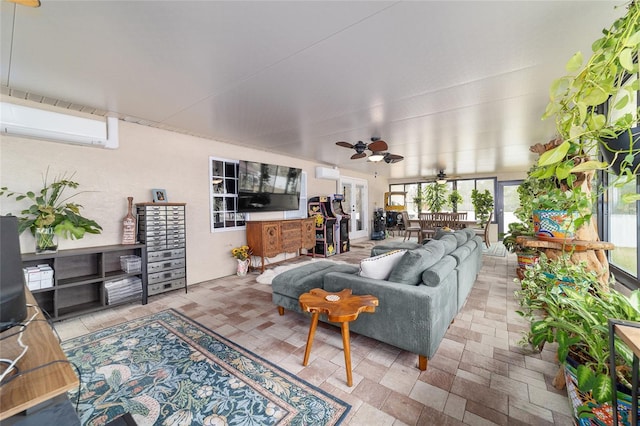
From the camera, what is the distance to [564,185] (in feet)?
6.82

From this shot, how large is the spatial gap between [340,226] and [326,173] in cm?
146

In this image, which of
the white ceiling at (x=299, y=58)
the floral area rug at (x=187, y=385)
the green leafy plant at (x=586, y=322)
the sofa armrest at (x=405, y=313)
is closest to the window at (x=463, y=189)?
the white ceiling at (x=299, y=58)

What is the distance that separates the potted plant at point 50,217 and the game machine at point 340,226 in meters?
4.62

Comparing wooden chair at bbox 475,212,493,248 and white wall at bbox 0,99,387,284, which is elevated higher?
white wall at bbox 0,99,387,284

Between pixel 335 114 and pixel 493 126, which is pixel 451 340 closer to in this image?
pixel 335 114

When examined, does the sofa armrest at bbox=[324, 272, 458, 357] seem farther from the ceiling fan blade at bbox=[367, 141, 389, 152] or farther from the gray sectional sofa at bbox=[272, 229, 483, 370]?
the ceiling fan blade at bbox=[367, 141, 389, 152]

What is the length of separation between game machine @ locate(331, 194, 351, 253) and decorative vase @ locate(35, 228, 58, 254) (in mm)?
4905

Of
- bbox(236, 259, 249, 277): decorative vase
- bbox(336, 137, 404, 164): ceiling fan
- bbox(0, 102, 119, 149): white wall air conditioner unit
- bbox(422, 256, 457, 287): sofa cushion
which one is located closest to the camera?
bbox(422, 256, 457, 287): sofa cushion

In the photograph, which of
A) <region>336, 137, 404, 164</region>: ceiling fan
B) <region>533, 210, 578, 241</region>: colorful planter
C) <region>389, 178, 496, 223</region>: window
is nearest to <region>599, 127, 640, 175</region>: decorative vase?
<region>533, 210, 578, 241</region>: colorful planter

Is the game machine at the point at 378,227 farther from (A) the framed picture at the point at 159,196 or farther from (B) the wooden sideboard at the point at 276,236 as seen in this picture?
(A) the framed picture at the point at 159,196

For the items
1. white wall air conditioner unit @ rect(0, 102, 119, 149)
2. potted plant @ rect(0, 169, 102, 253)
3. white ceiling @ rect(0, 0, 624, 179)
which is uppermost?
white ceiling @ rect(0, 0, 624, 179)

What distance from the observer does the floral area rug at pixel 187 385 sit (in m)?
1.49

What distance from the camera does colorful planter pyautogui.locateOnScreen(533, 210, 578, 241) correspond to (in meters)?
1.92

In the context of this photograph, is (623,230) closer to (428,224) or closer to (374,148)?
(374,148)
